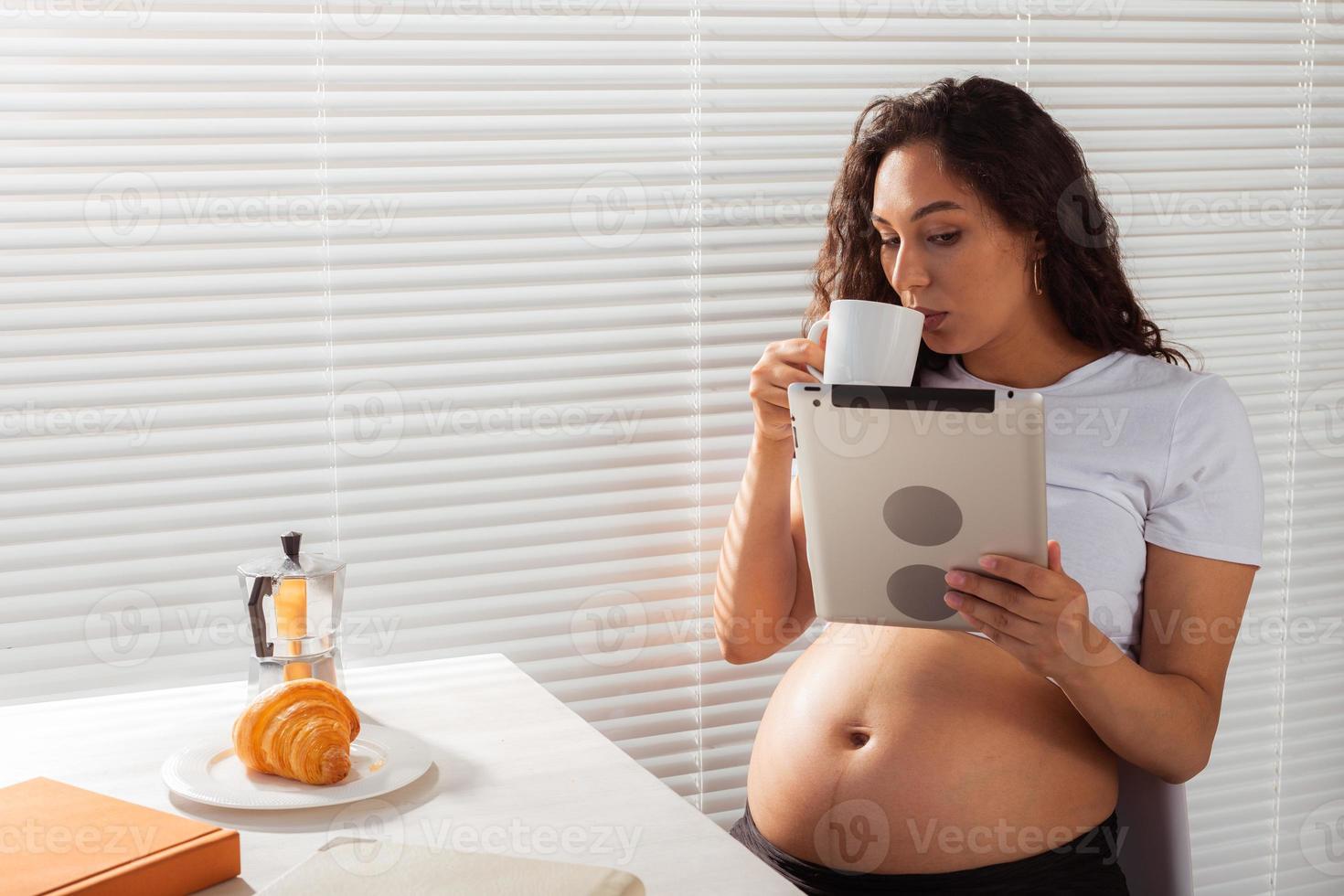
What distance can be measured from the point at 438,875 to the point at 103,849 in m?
0.24

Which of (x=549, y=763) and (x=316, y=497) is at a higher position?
(x=316, y=497)

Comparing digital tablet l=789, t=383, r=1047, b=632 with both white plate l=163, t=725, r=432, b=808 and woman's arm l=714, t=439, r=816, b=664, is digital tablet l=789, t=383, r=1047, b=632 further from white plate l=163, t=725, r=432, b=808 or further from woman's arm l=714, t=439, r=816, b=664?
white plate l=163, t=725, r=432, b=808

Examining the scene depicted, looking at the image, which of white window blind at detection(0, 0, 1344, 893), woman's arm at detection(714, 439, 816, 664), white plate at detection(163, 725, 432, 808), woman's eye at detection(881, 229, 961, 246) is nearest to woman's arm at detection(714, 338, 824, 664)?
woman's arm at detection(714, 439, 816, 664)

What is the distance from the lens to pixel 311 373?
1.46 metres

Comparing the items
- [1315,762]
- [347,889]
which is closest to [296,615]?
[347,889]

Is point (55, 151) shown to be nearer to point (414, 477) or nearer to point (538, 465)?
point (414, 477)

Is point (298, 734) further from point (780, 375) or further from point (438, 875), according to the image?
point (780, 375)

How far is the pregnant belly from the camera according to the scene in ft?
4.03

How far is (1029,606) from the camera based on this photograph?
1082mm

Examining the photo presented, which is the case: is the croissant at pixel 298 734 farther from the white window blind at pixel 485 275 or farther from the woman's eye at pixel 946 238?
the woman's eye at pixel 946 238

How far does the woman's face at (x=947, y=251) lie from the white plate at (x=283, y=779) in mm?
743

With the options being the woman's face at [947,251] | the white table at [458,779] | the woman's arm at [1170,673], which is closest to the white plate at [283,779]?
the white table at [458,779]

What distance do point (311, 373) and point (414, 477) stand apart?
18 cm

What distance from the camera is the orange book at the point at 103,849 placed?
2.58ft
